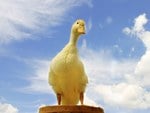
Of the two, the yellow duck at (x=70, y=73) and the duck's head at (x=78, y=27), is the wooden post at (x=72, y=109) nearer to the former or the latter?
the yellow duck at (x=70, y=73)

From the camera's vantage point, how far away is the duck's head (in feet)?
37.5

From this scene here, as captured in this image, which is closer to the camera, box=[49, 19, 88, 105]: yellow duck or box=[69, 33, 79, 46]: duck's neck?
box=[49, 19, 88, 105]: yellow duck

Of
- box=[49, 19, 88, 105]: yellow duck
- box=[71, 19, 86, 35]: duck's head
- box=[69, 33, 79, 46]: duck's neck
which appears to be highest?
box=[71, 19, 86, 35]: duck's head

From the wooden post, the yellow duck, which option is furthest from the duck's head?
the wooden post

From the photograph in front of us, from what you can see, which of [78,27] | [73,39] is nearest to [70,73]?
[73,39]

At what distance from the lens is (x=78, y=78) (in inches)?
445

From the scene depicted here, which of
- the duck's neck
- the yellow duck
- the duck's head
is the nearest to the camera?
the yellow duck

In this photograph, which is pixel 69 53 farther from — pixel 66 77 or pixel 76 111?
pixel 76 111

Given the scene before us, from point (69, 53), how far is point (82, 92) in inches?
41.7

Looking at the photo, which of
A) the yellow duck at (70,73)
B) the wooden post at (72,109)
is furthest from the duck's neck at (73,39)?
the wooden post at (72,109)

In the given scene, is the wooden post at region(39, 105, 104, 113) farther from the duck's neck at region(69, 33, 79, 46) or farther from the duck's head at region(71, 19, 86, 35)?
the duck's head at region(71, 19, 86, 35)

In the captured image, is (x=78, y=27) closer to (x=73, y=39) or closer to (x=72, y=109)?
(x=73, y=39)

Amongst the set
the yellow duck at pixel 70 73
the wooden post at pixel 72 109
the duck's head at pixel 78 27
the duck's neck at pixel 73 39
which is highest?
the duck's head at pixel 78 27

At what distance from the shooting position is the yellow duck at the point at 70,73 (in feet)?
36.9
